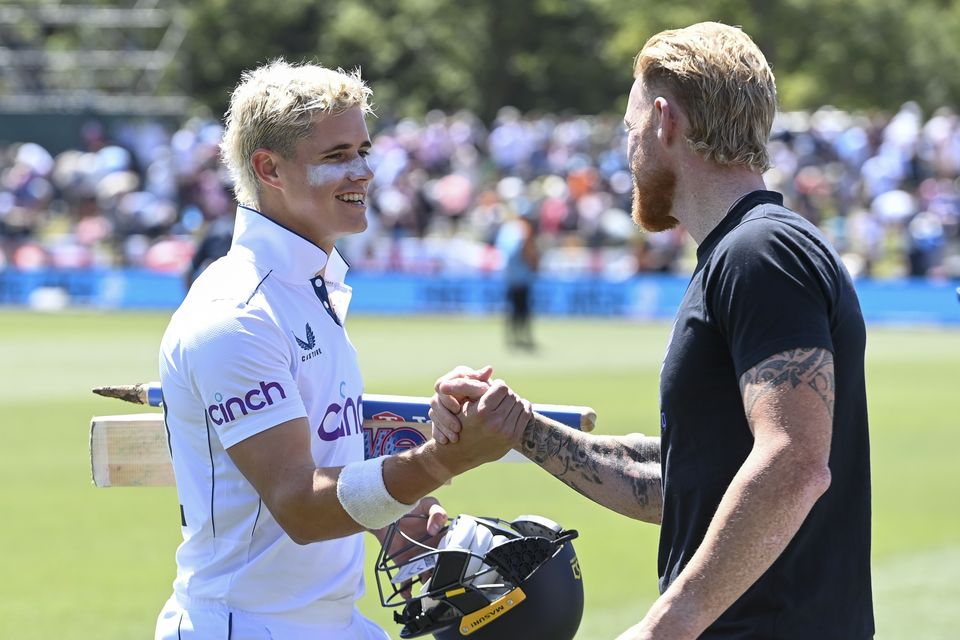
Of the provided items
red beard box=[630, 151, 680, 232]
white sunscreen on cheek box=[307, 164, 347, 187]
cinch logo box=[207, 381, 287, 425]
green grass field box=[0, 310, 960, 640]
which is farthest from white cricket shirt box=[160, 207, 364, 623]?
green grass field box=[0, 310, 960, 640]

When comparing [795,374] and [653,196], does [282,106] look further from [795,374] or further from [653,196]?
[795,374]

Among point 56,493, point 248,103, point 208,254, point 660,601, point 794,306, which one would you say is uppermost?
point 248,103

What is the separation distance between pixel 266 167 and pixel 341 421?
2.35 feet

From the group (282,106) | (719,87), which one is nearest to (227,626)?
(282,106)

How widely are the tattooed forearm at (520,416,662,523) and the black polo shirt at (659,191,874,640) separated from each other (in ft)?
2.27

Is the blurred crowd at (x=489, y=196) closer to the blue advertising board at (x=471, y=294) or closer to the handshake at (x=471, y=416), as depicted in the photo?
the blue advertising board at (x=471, y=294)

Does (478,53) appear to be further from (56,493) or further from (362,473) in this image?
(362,473)

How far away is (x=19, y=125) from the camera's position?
1510 inches

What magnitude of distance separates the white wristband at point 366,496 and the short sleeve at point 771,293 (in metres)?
0.94

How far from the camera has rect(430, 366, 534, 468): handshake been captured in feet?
12.0

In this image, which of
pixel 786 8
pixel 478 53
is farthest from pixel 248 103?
pixel 478 53

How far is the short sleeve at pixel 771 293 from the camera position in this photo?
10.1ft

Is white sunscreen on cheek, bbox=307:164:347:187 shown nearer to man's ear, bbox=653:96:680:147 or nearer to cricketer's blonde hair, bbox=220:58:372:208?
cricketer's blonde hair, bbox=220:58:372:208

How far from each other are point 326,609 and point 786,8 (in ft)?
165
